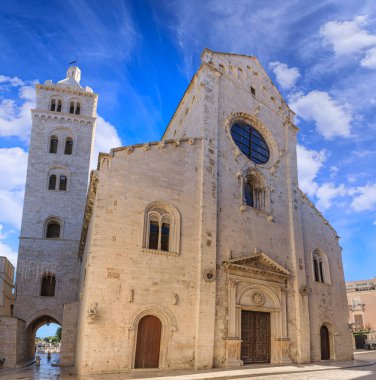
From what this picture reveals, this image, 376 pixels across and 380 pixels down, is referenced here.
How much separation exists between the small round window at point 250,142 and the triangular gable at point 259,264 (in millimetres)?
6351

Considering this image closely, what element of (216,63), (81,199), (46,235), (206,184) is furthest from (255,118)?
(46,235)

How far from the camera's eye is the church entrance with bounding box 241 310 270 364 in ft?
54.6

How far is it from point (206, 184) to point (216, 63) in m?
8.53

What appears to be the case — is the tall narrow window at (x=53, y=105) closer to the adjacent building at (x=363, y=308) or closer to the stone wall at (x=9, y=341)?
the stone wall at (x=9, y=341)

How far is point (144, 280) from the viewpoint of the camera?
47.0 ft

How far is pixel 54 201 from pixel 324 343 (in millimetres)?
22867

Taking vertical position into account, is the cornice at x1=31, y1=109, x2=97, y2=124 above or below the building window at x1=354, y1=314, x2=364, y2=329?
above

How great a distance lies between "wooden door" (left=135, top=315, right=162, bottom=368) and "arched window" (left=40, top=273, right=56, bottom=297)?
50.7 feet

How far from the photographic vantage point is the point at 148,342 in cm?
1390

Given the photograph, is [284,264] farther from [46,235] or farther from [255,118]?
[46,235]

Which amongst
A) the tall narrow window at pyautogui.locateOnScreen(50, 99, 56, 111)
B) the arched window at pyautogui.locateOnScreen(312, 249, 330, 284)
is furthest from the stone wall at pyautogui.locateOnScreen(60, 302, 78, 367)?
the tall narrow window at pyautogui.locateOnScreen(50, 99, 56, 111)

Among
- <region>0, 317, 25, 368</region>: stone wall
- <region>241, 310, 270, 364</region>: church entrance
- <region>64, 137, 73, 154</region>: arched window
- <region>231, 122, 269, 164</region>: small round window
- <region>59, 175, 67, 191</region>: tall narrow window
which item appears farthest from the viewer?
<region>64, 137, 73, 154</region>: arched window

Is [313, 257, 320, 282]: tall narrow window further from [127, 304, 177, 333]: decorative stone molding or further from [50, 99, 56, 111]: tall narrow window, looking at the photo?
[50, 99, 56, 111]: tall narrow window

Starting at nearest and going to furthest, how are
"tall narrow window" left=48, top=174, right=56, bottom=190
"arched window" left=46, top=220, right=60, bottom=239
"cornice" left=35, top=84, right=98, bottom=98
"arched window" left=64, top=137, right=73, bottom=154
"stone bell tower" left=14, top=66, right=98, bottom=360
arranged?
1. "stone bell tower" left=14, top=66, right=98, bottom=360
2. "arched window" left=46, top=220, right=60, bottom=239
3. "tall narrow window" left=48, top=174, right=56, bottom=190
4. "arched window" left=64, top=137, right=73, bottom=154
5. "cornice" left=35, top=84, right=98, bottom=98
